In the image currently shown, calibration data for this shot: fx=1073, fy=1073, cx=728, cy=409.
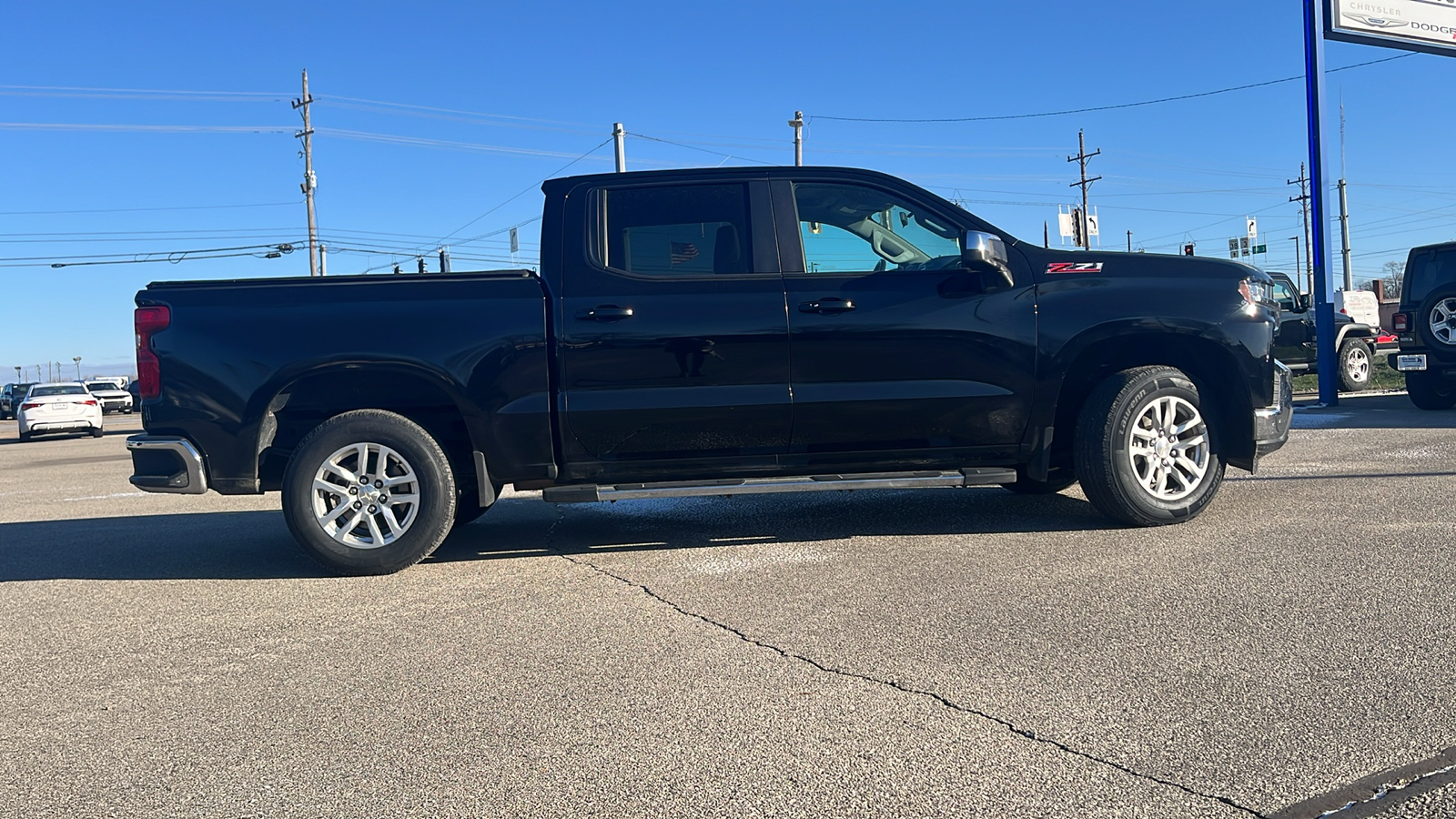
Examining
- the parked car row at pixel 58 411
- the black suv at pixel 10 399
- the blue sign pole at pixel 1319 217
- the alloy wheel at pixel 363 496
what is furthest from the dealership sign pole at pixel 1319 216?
the black suv at pixel 10 399

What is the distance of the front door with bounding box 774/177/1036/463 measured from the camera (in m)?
5.41

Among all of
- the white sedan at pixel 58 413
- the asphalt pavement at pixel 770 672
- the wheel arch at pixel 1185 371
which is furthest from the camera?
the white sedan at pixel 58 413

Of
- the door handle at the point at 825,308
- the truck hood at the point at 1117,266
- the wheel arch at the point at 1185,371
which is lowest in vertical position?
the wheel arch at the point at 1185,371

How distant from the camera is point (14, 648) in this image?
4.18 m

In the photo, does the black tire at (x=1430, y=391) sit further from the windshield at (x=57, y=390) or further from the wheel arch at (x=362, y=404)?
the windshield at (x=57, y=390)

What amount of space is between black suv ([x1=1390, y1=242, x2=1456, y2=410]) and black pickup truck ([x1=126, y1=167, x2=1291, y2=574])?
25.7 ft

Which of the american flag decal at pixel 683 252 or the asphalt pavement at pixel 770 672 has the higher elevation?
the american flag decal at pixel 683 252

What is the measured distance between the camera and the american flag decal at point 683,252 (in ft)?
18.1

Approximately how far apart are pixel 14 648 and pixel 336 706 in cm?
175

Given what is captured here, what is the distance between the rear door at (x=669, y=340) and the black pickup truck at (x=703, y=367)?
13mm

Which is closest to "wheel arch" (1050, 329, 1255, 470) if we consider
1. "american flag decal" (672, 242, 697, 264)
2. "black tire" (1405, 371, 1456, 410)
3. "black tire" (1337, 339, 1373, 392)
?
"american flag decal" (672, 242, 697, 264)

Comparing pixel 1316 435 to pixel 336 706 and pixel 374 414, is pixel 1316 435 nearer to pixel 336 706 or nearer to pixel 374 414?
pixel 374 414

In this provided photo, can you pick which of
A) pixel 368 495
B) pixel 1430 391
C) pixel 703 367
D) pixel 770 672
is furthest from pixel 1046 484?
pixel 1430 391

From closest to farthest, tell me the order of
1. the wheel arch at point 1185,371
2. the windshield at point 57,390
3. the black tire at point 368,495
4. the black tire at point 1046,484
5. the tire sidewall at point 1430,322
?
1. the black tire at point 368,495
2. the wheel arch at point 1185,371
3. the black tire at point 1046,484
4. the tire sidewall at point 1430,322
5. the windshield at point 57,390
